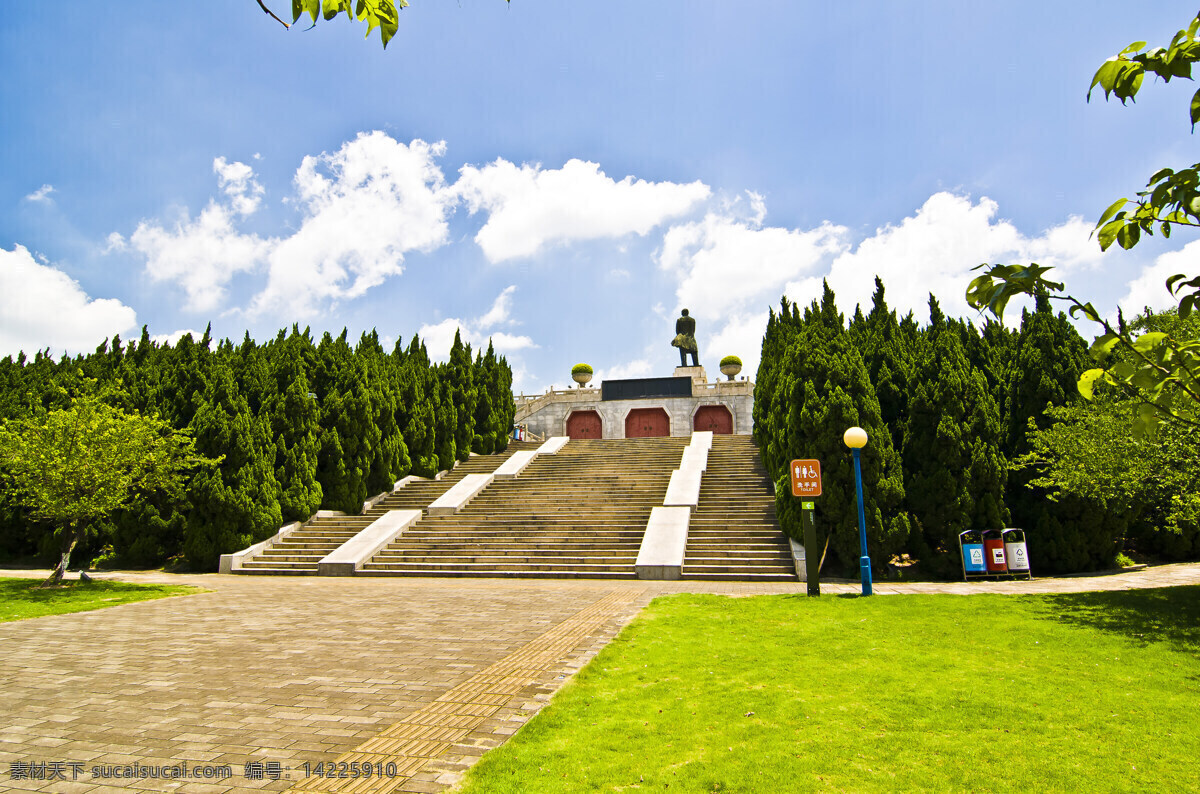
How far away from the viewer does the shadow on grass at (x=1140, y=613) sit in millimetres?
7906

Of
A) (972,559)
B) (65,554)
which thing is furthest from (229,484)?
(972,559)

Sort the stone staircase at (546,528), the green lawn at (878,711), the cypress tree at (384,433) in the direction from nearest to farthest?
the green lawn at (878,711), the stone staircase at (546,528), the cypress tree at (384,433)

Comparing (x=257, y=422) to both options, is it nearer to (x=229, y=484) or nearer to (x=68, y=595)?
(x=229, y=484)

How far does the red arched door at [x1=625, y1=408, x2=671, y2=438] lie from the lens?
133ft

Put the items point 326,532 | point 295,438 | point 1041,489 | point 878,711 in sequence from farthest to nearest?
point 295,438
point 326,532
point 1041,489
point 878,711

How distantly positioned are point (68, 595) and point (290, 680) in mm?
9736

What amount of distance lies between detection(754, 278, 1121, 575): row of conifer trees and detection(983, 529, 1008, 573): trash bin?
1.37 feet

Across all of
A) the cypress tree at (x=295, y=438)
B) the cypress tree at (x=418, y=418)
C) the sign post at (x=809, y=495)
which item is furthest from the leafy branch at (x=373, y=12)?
the cypress tree at (x=418, y=418)

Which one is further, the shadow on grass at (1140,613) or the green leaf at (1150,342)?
the shadow on grass at (1140,613)

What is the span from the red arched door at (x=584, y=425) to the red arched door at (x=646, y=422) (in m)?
1.87

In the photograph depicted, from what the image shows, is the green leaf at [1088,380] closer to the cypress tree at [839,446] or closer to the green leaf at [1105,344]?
the green leaf at [1105,344]

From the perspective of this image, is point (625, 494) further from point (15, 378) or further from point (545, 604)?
point (15, 378)

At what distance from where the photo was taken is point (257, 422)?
18906 mm

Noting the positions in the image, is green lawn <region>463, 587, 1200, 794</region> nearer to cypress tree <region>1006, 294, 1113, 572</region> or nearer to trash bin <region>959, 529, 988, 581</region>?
trash bin <region>959, 529, 988, 581</region>
